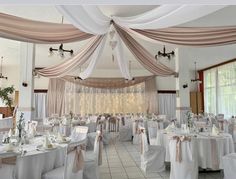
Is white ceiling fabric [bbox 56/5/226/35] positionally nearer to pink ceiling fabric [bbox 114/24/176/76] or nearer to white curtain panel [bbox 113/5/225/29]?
white curtain panel [bbox 113/5/225/29]

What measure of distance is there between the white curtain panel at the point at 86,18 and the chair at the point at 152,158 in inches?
92.3

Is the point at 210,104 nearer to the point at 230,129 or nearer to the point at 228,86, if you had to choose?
the point at 228,86

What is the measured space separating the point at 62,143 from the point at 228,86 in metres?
9.18

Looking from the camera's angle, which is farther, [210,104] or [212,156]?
[210,104]

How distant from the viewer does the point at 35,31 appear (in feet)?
9.54

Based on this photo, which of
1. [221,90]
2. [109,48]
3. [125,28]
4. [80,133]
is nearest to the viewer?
[125,28]

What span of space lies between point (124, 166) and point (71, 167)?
2330 millimetres

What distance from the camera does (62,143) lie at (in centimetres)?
369

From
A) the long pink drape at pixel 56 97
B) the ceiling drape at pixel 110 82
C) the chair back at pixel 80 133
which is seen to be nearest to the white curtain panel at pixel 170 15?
the chair back at pixel 80 133

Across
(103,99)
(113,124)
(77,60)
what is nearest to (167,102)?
(103,99)

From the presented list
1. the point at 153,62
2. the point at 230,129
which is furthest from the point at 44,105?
the point at 230,129

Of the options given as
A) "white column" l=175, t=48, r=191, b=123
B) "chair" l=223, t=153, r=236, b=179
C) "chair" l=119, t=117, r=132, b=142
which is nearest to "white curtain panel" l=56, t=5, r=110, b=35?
"chair" l=223, t=153, r=236, b=179

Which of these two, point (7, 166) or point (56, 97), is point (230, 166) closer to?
point (7, 166)

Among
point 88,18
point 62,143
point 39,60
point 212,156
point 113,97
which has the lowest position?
point 212,156
